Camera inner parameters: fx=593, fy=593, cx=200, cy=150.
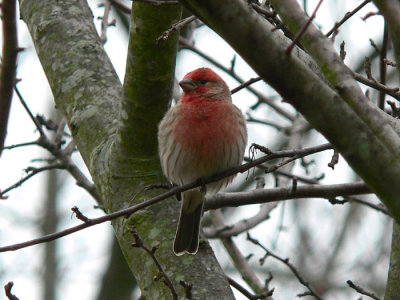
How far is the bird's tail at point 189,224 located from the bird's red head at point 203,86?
0.83 metres

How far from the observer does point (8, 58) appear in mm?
2586

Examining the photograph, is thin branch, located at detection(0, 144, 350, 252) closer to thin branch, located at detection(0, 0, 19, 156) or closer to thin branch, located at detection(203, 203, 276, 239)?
thin branch, located at detection(0, 0, 19, 156)

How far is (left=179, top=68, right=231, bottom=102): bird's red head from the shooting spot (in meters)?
5.10

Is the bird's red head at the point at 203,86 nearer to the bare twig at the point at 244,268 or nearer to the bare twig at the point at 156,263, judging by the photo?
the bare twig at the point at 244,268

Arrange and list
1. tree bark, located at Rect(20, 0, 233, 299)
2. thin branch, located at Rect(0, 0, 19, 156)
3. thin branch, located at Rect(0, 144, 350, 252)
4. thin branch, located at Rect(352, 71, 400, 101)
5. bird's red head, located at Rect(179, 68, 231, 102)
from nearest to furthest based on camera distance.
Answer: thin branch, located at Rect(0, 0, 19, 156) < thin branch, located at Rect(0, 144, 350, 252) < thin branch, located at Rect(352, 71, 400, 101) < tree bark, located at Rect(20, 0, 233, 299) < bird's red head, located at Rect(179, 68, 231, 102)

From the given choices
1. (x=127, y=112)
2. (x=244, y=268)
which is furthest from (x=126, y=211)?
(x=244, y=268)

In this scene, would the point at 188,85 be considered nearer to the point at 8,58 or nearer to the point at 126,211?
the point at 126,211

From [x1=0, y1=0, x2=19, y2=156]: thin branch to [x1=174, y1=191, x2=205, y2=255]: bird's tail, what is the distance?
1.56 meters

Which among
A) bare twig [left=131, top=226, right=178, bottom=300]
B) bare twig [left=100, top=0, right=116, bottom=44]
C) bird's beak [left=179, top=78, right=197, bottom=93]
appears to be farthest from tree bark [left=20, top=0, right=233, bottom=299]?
bird's beak [left=179, top=78, right=197, bottom=93]

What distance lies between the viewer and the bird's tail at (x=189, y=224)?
12.8ft

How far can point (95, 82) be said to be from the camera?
4773mm

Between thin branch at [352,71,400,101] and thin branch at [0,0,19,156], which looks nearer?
thin branch at [0,0,19,156]

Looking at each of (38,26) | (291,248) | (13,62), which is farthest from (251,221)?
(291,248)

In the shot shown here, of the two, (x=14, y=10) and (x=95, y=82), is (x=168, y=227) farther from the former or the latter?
(x=14, y=10)
